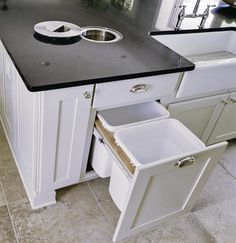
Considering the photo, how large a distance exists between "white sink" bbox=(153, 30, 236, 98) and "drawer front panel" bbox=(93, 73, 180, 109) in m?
0.11

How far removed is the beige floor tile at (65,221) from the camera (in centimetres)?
151

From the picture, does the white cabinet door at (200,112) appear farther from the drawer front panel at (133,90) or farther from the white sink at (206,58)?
the drawer front panel at (133,90)

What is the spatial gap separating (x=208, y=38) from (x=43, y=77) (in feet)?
4.40

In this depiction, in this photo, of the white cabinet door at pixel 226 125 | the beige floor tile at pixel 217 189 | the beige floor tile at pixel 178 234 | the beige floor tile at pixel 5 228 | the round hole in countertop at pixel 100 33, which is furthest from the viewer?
the white cabinet door at pixel 226 125

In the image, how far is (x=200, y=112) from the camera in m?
1.82

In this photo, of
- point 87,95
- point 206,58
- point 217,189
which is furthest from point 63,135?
point 206,58

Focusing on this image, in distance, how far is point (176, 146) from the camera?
1.45m

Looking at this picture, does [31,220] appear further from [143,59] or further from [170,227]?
[143,59]

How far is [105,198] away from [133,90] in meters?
0.70

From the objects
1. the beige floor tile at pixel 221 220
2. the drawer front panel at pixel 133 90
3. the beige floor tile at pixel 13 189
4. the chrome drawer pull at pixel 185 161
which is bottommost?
the beige floor tile at pixel 13 189

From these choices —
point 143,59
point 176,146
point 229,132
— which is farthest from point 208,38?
point 176,146

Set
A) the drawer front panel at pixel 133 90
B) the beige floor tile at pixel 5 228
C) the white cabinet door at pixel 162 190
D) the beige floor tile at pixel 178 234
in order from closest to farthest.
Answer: the white cabinet door at pixel 162 190
the drawer front panel at pixel 133 90
the beige floor tile at pixel 5 228
the beige floor tile at pixel 178 234

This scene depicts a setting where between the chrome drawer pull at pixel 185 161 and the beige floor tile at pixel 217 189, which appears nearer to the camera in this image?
the chrome drawer pull at pixel 185 161

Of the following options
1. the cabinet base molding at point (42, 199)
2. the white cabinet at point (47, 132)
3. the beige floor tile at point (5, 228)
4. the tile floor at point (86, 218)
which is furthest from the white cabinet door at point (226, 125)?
the beige floor tile at point (5, 228)
